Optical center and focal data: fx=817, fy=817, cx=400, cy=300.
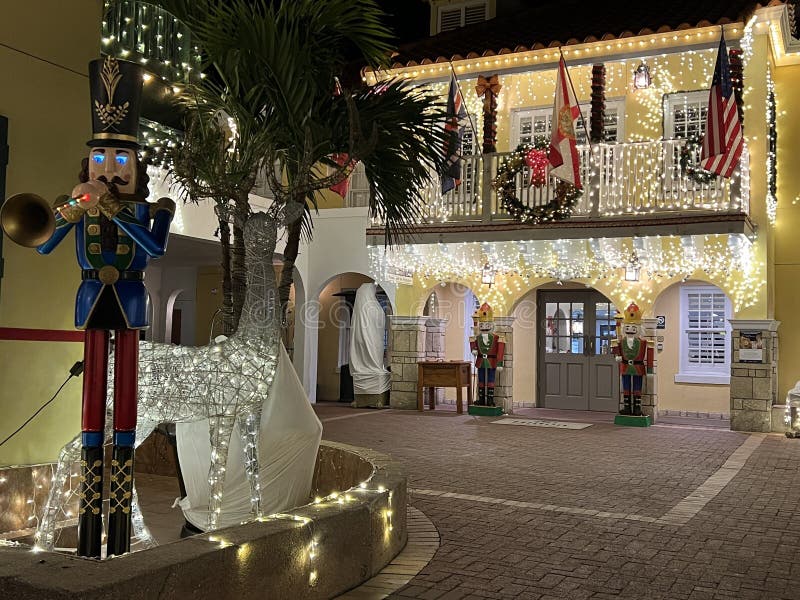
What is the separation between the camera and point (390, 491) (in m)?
4.69

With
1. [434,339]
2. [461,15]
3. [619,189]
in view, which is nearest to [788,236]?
[619,189]

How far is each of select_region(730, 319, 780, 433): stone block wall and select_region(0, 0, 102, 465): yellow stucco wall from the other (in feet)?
33.9

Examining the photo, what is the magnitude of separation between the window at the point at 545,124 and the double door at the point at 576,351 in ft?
10.7

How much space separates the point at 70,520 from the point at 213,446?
1.68 m

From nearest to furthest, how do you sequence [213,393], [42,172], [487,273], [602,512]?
[213,393]
[42,172]
[602,512]
[487,273]

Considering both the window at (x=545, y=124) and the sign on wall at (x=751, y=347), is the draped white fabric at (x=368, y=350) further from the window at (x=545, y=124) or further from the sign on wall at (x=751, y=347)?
the sign on wall at (x=751, y=347)

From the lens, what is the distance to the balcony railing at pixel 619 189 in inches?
494

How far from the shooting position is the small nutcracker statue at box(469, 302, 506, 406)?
14.6m

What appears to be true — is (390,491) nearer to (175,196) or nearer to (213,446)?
(213,446)

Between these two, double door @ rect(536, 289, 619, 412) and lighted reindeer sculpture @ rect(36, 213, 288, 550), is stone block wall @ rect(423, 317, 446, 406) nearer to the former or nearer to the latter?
double door @ rect(536, 289, 619, 412)

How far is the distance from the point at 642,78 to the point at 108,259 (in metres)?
11.8

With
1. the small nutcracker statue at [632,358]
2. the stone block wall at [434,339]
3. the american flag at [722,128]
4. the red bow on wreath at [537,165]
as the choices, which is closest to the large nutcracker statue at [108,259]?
the american flag at [722,128]

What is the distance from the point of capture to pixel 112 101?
155 inches

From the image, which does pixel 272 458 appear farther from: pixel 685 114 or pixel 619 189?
pixel 685 114
